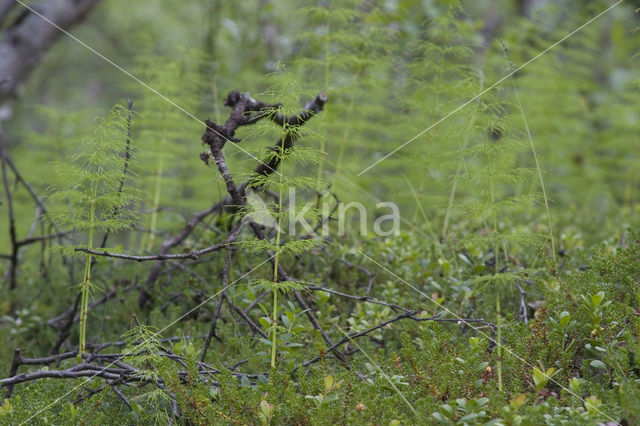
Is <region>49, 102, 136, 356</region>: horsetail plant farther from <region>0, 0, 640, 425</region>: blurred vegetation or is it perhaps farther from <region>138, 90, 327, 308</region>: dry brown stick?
<region>138, 90, 327, 308</region>: dry brown stick

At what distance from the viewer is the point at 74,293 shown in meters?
3.22

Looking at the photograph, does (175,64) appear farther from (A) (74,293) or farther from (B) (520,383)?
(B) (520,383)

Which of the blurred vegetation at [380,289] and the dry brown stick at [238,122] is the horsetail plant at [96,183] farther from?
the dry brown stick at [238,122]
